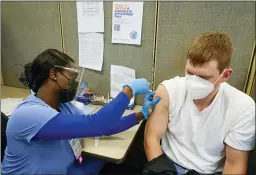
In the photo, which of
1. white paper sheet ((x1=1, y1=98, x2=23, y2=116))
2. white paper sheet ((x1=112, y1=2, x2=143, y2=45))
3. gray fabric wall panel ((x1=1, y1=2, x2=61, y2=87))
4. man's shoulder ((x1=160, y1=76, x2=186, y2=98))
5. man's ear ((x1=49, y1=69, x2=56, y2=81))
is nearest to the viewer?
man's ear ((x1=49, y1=69, x2=56, y2=81))

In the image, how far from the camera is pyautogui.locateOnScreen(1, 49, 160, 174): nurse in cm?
97

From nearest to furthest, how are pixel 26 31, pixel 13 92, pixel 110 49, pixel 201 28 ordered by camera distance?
pixel 201 28 < pixel 110 49 < pixel 26 31 < pixel 13 92

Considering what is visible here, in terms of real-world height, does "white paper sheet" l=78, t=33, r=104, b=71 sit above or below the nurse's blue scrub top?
above

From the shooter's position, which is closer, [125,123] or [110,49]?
[125,123]

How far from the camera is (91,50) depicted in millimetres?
1638

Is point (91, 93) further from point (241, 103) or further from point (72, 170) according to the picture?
point (241, 103)

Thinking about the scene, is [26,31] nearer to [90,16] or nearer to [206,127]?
[90,16]

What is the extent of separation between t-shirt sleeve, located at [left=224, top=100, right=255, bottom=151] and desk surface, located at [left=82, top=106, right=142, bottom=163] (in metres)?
0.55

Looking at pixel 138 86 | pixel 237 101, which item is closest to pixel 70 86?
pixel 138 86

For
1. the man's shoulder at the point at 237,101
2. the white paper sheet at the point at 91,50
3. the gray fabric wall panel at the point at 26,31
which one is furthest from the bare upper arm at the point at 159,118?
the gray fabric wall panel at the point at 26,31

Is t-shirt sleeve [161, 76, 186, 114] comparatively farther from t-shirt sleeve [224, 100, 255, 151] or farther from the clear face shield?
the clear face shield

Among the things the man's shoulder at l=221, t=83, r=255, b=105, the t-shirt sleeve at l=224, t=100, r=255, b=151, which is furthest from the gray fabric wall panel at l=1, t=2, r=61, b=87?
the t-shirt sleeve at l=224, t=100, r=255, b=151

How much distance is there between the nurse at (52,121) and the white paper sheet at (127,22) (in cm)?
45

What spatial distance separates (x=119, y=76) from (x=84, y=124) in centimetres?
71
